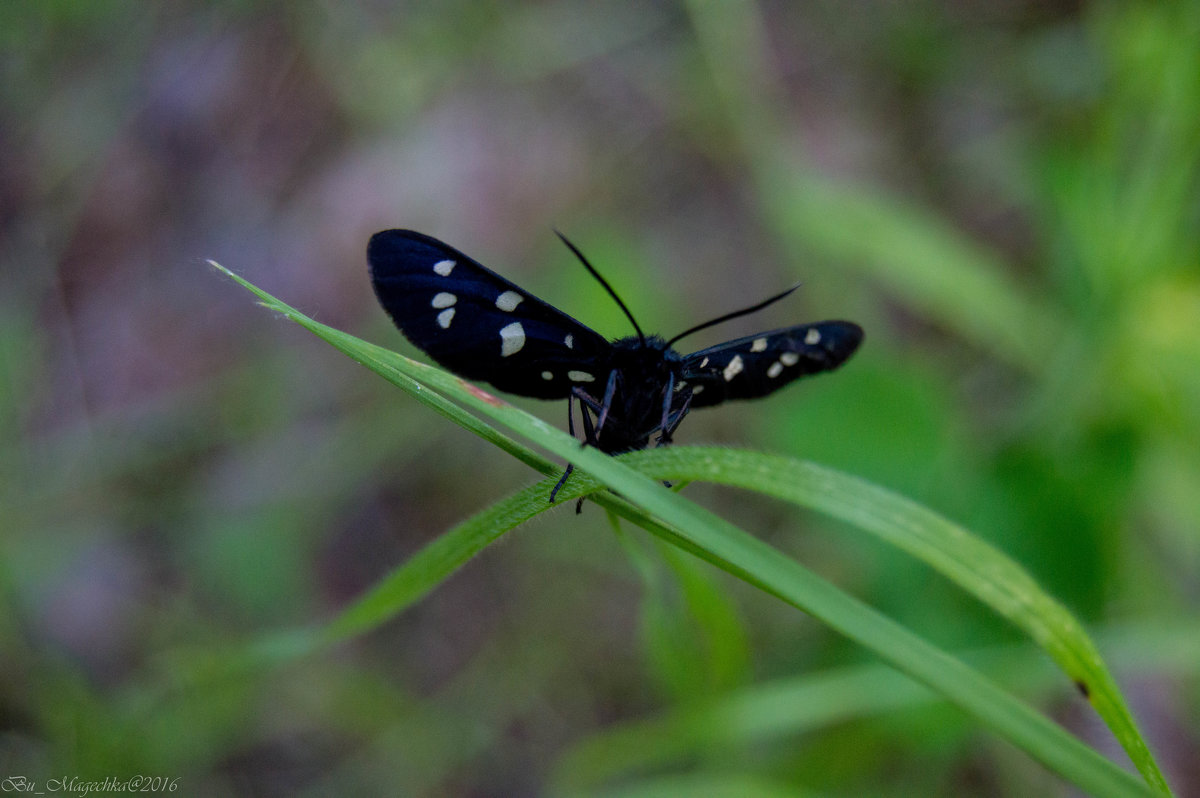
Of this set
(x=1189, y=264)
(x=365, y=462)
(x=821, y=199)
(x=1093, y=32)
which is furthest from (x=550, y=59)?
(x=1189, y=264)

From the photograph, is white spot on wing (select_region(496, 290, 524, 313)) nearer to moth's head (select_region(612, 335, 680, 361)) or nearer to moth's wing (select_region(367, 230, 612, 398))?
moth's wing (select_region(367, 230, 612, 398))

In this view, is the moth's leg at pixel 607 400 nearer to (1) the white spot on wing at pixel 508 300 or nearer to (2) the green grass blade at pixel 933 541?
(1) the white spot on wing at pixel 508 300

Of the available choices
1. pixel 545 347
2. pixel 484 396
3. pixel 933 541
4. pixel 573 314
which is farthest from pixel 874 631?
pixel 573 314

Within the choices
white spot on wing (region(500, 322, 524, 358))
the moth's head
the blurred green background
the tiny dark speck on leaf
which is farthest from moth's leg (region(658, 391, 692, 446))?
the tiny dark speck on leaf

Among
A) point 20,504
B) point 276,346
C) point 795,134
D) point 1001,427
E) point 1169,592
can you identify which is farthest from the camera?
point 795,134

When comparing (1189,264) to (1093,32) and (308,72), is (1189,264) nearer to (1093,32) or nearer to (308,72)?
(1093,32)

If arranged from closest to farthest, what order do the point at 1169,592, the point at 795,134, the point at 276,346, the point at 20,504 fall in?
the point at 1169,592 → the point at 20,504 → the point at 276,346 → the point at 795,134

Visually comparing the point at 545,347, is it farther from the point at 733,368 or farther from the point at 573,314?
the point at 573,314
